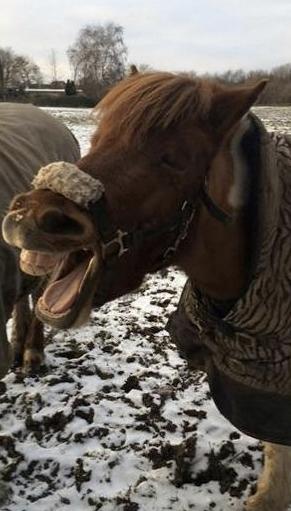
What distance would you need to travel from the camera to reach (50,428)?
3182 millimetres

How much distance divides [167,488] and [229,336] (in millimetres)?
1133

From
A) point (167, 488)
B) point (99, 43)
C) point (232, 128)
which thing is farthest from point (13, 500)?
point (99, 43)

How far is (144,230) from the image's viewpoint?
1.54 metres

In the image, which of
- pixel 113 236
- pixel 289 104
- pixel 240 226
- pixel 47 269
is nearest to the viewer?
pixel 113 236

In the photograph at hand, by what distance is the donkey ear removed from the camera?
4.84ft

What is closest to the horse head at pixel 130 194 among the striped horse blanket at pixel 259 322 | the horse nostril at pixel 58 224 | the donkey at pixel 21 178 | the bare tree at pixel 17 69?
the horse nostril at pixel 58 224

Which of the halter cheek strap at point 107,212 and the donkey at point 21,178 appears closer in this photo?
the halter cheek strap at point 107,212

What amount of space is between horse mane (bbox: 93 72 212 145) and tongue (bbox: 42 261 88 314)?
387mm

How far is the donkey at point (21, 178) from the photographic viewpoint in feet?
8.46

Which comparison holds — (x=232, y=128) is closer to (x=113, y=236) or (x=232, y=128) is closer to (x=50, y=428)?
(x=113, y=236)

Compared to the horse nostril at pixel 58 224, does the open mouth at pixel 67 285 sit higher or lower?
lower

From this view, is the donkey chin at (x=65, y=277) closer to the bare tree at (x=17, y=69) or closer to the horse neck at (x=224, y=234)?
the horse neck at (x=224, y=234)

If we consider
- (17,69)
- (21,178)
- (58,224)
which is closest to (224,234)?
(58,224)

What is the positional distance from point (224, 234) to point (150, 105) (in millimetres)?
474
